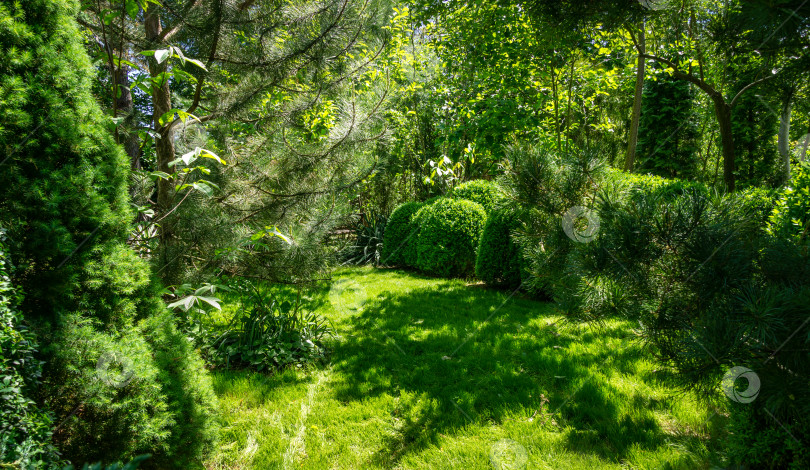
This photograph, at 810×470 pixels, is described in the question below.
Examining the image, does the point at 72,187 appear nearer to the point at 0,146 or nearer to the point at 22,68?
the point at 0,146

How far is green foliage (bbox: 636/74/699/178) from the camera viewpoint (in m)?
12.3

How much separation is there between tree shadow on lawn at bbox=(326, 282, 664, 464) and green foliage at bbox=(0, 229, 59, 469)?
1.61m

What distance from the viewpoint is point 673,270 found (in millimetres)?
1735

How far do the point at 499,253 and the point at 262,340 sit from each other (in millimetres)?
3739

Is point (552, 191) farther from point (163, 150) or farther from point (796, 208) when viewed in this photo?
point (163, 150)

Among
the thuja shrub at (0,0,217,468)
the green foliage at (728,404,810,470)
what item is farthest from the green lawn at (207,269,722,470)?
the thuja shrub at (0,0,217,468)

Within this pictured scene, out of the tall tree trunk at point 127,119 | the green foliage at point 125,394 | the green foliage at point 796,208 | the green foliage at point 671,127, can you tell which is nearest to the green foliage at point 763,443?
the green foliage at point 796,208

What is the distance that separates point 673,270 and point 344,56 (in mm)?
3222

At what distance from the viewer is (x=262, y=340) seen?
3.50 m

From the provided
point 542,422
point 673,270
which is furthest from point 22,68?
point 542,422

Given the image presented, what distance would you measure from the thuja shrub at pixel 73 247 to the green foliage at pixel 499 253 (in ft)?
15.9

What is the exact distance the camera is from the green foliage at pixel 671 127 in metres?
12.3

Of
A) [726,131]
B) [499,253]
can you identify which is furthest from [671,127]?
[499,253]

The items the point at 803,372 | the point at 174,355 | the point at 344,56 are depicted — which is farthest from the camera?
the point at 344,56
